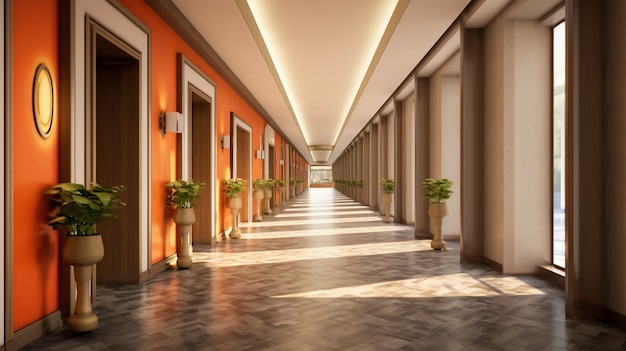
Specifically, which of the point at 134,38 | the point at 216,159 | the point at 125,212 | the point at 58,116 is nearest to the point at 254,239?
the point at 216,159

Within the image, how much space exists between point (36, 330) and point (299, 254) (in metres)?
4.01

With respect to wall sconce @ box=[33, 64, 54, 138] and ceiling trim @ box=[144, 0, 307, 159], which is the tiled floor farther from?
ceiling trim @ box=[144, 0, 307, 159]

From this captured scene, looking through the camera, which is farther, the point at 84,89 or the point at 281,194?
the point at 281,194

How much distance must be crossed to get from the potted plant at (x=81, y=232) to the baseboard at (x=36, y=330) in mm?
181

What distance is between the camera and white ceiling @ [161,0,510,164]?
577 centimetres

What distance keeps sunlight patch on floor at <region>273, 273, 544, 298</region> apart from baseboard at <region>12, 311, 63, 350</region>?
1.84 meters

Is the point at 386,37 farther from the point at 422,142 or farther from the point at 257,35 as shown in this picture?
the point at 422,142

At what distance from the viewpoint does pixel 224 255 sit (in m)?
6.80

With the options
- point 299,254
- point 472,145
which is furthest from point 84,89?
point 472,145

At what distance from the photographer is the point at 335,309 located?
3.93m

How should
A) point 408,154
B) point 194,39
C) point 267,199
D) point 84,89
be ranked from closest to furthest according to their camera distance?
point 84,89, point 194,39, point 408,154, point 267,199

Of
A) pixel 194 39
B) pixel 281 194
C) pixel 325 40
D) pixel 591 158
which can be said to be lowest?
pixel 281 194

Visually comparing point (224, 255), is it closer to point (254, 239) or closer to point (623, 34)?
point (254, 239)

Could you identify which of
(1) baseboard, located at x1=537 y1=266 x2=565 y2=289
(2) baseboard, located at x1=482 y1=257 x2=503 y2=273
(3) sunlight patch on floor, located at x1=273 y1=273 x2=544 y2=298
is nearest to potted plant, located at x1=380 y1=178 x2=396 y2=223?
(2) baseboard, located at x1=482 y1=257 x2=503 y2=273
